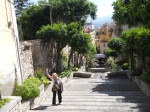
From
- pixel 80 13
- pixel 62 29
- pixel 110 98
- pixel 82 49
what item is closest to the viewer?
pixel 110 98

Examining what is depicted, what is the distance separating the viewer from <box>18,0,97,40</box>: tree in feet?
73.0

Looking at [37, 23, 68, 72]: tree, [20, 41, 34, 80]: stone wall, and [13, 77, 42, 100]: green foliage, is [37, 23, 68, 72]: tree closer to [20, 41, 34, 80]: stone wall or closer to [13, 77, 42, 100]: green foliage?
[20, 41, 34, 80]: stone wall

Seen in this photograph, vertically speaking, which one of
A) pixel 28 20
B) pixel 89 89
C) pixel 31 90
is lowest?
pixel 89 89

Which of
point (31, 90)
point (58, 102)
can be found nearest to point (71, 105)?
point (58, 102)

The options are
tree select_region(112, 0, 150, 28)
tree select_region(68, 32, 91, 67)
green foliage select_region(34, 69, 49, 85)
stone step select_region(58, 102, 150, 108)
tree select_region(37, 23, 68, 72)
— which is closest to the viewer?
tree select_region(112, 0, 150, 28)

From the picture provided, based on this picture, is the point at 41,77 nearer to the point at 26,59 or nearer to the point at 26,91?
the point at 26,59

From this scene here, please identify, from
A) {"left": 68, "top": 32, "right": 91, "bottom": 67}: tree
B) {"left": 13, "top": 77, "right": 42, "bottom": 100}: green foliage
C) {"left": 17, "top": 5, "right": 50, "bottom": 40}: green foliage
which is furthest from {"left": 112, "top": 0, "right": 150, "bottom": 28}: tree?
{"left": 17, "top": 5, "right": 50, "bottom": 40}: green foliage

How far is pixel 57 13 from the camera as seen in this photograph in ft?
74.1

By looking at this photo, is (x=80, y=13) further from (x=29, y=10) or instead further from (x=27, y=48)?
(x=27, y=48)

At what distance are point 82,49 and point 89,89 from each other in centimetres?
601

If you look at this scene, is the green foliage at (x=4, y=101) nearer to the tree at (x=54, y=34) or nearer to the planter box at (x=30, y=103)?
the planter box at (x=30, y=103)

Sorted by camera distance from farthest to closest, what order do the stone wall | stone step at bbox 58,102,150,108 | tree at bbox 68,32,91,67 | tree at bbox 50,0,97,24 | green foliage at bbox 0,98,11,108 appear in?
tree at bbox 50,0,97,24, tree at bbox 68,32,91,67, the stone wall, stone step at bbox 58,102,150,108, green foliage at bbox 0,98,11,108

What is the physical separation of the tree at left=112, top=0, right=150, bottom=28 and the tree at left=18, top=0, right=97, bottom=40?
40.5 ft

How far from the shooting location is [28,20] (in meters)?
23.2
